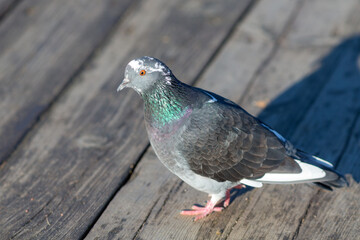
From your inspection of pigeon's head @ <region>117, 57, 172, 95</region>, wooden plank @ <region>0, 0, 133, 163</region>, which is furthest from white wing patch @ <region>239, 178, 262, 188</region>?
wooden plank @ <region>0, 0, 133, 163</region>

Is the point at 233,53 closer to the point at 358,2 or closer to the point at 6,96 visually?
the point at 358,2

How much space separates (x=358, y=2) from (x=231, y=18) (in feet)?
5.07

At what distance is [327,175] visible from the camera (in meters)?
3.49

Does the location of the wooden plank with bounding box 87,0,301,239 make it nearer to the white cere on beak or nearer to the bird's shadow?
the bird's shadow

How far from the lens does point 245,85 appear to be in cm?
484

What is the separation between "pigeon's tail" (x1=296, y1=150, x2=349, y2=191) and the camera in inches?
138

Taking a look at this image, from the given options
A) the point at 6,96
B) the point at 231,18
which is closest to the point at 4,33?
the point at 6,96

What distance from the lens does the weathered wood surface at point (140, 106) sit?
3654mm

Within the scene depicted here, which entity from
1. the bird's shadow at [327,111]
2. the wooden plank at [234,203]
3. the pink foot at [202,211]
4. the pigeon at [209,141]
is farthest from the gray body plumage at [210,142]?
the bird's shadow at [327,111]

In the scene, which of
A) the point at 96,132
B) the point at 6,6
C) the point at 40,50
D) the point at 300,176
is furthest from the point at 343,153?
the point at 6,6

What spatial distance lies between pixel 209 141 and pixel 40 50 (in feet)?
8.94

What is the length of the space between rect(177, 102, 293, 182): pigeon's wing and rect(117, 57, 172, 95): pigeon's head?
1.12ft

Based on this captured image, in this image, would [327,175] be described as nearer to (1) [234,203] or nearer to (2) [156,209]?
(1) [234,203]

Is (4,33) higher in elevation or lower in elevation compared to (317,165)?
lower
